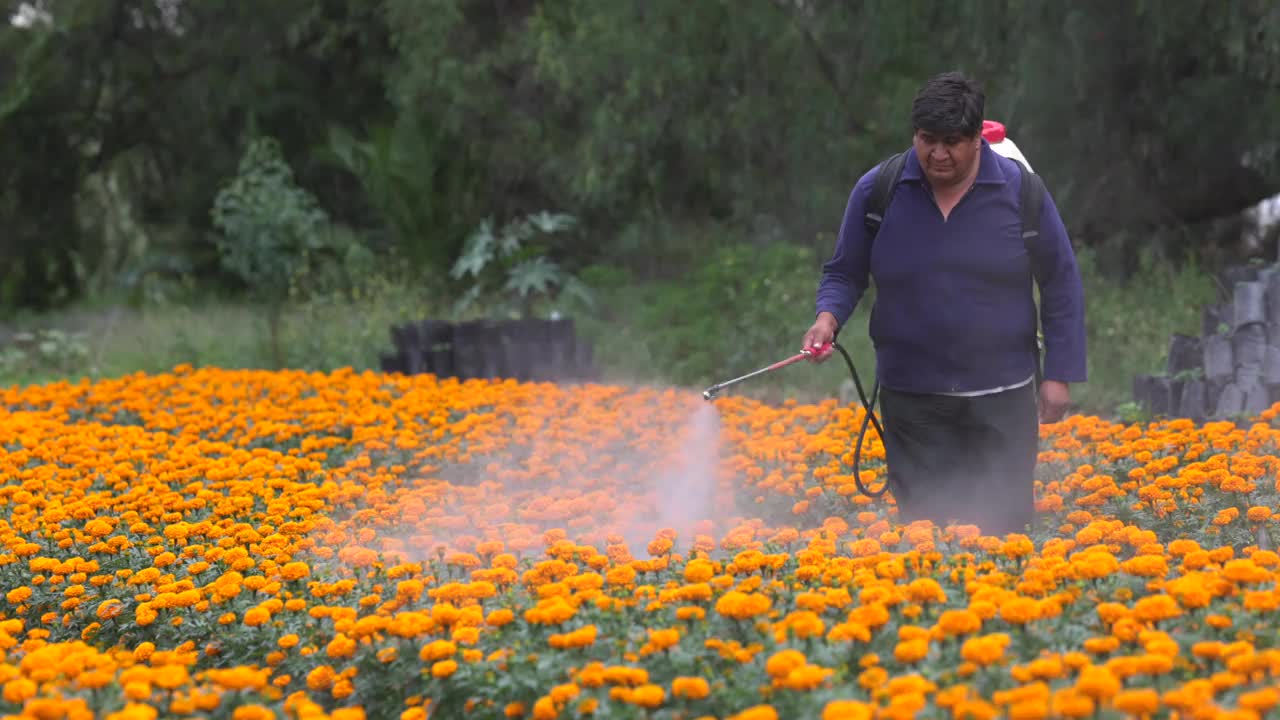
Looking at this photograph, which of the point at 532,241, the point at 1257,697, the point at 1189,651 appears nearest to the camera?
the point at 1257,697

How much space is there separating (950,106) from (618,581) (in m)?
1.78

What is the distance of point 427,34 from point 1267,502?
13544mm

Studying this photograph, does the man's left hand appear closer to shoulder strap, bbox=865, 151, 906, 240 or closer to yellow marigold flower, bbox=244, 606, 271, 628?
shoulder strap, bbox=865, 151, 906, 240

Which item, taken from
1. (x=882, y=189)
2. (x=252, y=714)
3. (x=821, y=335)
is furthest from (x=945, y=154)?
(x=252, y=714)

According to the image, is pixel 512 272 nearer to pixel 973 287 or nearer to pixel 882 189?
pixel 882 189

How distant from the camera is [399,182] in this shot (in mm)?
16906

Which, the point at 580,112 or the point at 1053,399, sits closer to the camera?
the point at 1053,399

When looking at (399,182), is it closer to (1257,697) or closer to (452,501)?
(452,501)

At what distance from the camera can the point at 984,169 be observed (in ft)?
15.5

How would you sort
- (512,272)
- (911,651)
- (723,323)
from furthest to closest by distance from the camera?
(512,272)
(723,323)
(911,651)

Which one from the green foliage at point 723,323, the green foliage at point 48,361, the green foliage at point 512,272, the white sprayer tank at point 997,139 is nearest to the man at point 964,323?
the white sprayer tank at point 997,139

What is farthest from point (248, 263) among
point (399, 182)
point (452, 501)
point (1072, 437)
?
point (1072, 437)

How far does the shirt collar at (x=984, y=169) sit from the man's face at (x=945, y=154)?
0.11m

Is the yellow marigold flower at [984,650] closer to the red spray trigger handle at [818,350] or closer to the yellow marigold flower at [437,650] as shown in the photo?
the yellow marigold flower at [437,650]
